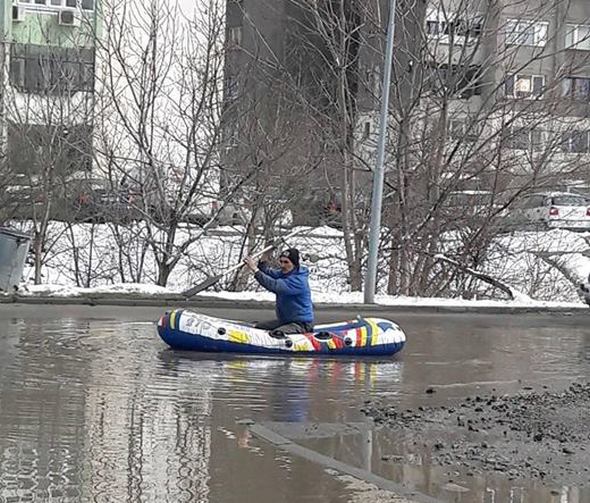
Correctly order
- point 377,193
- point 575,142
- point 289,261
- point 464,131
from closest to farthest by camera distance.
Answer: point 289,261
point 377,193
point 464,131
point 575,142

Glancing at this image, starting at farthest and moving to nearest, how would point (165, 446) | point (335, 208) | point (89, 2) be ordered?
point (89, 2) < point (335, 208) < point (165, 446)

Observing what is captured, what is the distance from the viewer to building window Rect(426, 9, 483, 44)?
2645 cm

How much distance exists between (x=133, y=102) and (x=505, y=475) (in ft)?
62.7

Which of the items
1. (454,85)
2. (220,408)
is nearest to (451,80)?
(454,85)

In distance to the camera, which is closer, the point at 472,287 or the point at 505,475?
the point at 505,475

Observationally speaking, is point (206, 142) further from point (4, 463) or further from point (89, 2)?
point (4, 463)

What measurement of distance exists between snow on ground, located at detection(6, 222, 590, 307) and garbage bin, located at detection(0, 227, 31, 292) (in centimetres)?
396

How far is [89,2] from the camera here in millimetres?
38375

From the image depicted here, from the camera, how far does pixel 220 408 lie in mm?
10242

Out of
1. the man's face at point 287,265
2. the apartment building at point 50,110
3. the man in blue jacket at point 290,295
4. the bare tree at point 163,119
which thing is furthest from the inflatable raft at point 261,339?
the apartment building at point 50,110

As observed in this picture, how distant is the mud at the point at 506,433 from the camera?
7.91 metres

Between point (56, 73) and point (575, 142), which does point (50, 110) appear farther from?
point (575, 142)

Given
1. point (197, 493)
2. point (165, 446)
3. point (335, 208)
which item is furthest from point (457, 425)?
point (335, 208)

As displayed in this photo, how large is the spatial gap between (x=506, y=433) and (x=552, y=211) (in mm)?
23120
